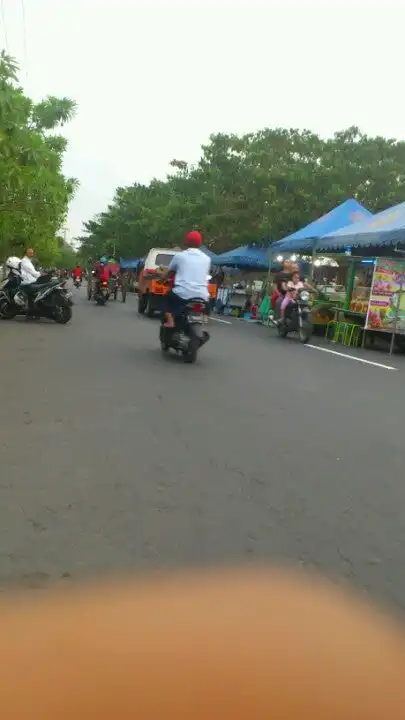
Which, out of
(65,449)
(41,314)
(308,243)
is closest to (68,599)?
(65,449)

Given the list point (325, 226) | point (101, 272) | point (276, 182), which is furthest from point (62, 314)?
point (276, 182)

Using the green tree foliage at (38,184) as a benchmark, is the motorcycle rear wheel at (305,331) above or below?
below

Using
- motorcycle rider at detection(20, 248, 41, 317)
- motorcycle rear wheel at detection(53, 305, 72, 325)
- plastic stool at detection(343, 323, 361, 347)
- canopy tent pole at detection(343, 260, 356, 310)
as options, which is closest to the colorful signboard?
plastic stool at detection(343, 323, 361, 347)

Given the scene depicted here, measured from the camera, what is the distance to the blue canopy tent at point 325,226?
2133 cm

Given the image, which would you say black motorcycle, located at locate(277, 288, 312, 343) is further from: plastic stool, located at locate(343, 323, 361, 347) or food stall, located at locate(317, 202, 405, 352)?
plastic stool, located at locate(343, 323, 361, 347)

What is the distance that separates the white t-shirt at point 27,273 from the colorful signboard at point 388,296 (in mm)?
7370

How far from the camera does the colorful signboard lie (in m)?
Result: 16.1

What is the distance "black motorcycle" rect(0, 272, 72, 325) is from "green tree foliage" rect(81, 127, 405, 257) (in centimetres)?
1823

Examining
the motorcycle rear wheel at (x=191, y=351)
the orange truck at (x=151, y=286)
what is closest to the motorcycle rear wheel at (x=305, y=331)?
the orange truck at (x=151, y=286)

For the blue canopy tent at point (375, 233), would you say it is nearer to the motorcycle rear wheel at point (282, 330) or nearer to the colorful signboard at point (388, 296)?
the colorful signboard at point (388, 296)

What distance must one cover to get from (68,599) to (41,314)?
15.2 metres

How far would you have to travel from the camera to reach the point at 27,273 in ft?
55.1

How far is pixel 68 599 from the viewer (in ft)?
9.40

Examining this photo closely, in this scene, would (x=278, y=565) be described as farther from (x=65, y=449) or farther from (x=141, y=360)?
(x=141, y=360)
